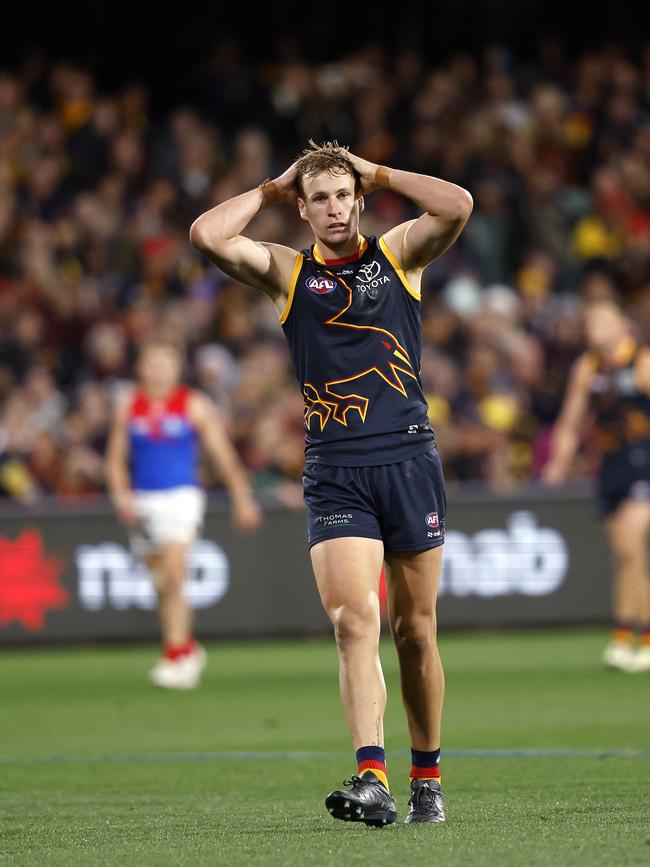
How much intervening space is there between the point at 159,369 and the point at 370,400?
21.8ft

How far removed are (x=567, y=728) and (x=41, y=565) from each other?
719 cm

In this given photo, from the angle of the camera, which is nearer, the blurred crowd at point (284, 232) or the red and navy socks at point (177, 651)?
the red and navy socks at point (177, 651)

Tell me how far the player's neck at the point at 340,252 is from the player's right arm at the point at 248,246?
0.12 metres

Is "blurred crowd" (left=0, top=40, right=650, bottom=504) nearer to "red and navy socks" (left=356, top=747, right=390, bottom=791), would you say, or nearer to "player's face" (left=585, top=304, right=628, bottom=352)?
"player's face" (left=585, top=304, right=628, bottom=352)

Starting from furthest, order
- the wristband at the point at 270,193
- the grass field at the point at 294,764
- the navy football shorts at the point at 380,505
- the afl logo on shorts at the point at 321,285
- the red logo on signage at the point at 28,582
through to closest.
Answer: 1. the red logo on signage at the point at 28,582
2. the wristband at the point at 270,193
3. the afl logo on shorts at the point at 321,285
4. the navy football shorts at the point at 380,505
5. the grass field at the point at 294,764

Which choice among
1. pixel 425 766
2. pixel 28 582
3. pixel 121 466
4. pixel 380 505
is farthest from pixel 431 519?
pixel 28 582

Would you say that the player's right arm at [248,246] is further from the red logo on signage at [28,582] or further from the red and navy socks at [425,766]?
the red logo on signage at [28,582]

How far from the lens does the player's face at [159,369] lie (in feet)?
41.4

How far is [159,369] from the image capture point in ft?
41.4

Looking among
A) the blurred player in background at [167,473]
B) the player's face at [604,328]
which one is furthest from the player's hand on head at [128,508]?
the player's face at [604,328]

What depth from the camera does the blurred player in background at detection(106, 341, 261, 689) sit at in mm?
12594

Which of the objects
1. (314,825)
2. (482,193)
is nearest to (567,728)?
(314,825)

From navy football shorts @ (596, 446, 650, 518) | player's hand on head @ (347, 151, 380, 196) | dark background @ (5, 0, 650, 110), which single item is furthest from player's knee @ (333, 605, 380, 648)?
dark background @ (5, 0, 650, 110)

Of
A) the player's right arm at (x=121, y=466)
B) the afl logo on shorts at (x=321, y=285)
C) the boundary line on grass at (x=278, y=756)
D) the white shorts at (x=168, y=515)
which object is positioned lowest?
the boundary line on grass at (x=278, y=756)
